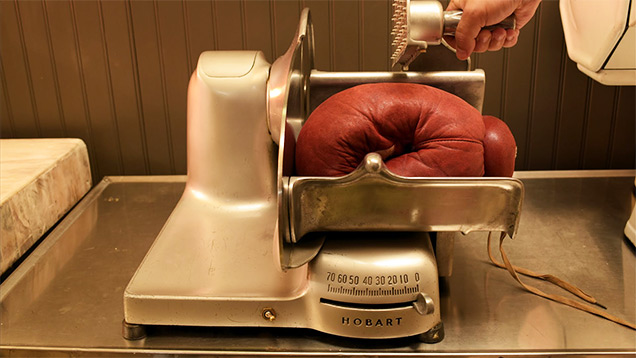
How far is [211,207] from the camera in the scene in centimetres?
112

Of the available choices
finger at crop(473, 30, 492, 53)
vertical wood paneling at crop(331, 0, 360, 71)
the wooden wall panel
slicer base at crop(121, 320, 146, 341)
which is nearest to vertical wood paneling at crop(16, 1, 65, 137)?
the wooden wall panel

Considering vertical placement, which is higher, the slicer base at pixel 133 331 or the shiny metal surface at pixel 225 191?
the shiny metal surface at pixel 225 191

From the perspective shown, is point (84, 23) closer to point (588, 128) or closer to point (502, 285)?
point (502, 285)

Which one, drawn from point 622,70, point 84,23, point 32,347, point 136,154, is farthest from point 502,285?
point 84,23

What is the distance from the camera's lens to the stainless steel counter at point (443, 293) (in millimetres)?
894

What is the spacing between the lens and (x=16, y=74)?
1495 mm

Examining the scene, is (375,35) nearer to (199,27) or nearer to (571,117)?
(199,27)

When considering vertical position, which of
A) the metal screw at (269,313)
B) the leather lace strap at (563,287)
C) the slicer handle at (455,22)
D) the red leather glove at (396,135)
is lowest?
the leather lace strap at (563,287)

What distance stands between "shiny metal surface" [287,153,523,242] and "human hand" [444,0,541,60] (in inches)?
8.9

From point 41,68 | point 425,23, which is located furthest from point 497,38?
point 41,68

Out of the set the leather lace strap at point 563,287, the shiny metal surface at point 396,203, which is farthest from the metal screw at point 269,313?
the leather lace strap at point 563,287

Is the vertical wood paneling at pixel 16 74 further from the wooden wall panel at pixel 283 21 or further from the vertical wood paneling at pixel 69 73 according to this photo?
the wooden wall panel at pixel 283 21

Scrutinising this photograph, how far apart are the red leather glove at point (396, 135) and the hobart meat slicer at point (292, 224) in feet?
0.11

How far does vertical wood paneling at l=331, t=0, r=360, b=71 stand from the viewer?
4.61 ft
